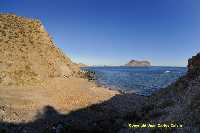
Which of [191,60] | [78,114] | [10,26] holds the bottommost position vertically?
[78,114]

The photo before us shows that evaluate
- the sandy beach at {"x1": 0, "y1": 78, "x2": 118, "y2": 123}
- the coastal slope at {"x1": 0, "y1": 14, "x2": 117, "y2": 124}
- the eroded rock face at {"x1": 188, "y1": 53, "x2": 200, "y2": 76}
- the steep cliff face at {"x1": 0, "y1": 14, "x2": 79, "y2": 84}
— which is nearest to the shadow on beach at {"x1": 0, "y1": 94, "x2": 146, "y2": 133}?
the sandy beach at {"x1": 0, "y1": 78, "x2": 118, "y2": 123}

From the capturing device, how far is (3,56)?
4862cm

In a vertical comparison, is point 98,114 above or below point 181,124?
below

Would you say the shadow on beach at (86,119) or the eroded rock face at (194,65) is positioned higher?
the eroded rock face at (194,65)

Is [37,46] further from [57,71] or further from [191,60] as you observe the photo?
[191,60]

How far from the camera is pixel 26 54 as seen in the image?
5150 cm

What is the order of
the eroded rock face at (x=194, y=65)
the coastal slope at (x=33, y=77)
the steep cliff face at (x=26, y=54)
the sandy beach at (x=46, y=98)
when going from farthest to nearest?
1. the steep cliff face at (x=26, y=54)
2. the coastal slope at (x=33, y=77)
3. the sandy beach at (x=46, y=98)
4. the eroded rock face at (x=194, y=65)

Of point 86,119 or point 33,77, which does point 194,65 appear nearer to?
point 86,119

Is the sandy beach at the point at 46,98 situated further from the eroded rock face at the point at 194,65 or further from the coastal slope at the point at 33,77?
the eroded rock face at the point at 194,65

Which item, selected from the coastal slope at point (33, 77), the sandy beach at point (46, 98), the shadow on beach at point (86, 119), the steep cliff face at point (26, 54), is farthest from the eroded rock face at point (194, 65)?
the steep cliff face at point (26, 54)

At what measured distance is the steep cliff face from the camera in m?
45.7

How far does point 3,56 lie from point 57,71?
897cm

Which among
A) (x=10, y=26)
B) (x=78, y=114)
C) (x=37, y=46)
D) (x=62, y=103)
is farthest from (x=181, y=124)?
(x=10, y=26)

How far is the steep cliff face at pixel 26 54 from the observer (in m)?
45.7
